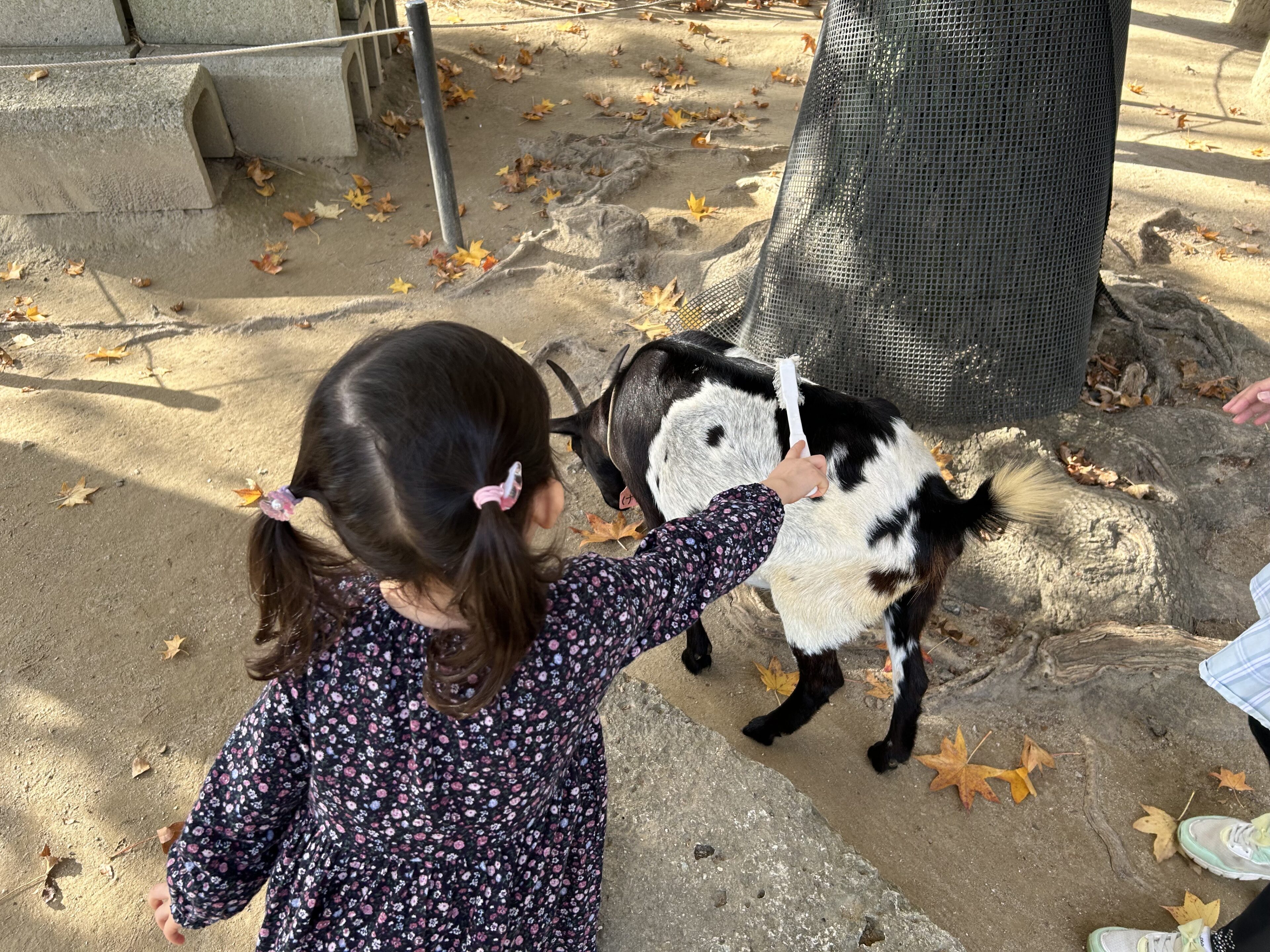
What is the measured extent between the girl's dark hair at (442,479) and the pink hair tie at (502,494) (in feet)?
0.03

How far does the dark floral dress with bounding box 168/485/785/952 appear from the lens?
4.24 feet

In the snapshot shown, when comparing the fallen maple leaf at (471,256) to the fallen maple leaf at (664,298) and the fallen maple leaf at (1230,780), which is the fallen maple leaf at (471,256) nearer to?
the fallen maple leaf at (664,298)

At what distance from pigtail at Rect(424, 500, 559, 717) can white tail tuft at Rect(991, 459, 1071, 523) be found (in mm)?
1470

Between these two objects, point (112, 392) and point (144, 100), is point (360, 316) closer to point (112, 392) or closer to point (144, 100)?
point (112, 392)

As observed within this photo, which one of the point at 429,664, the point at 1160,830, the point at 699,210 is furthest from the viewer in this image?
the point at 699,210

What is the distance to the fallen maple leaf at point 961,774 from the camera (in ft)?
9.11

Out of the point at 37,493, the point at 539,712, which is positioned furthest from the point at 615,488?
the point at 37,493

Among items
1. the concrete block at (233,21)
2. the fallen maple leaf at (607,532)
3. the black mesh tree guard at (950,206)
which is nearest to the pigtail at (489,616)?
the fallen maple leaf at (607,532)

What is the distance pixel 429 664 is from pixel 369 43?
677cm

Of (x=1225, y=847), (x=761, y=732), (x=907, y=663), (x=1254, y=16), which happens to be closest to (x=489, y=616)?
(x=907, y=663)

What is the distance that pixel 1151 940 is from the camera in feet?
7.44

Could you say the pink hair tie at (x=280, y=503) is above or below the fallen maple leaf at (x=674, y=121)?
above

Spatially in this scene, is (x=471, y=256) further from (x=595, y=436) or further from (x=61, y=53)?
(x=61, y=53)

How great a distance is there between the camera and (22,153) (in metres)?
5.01
